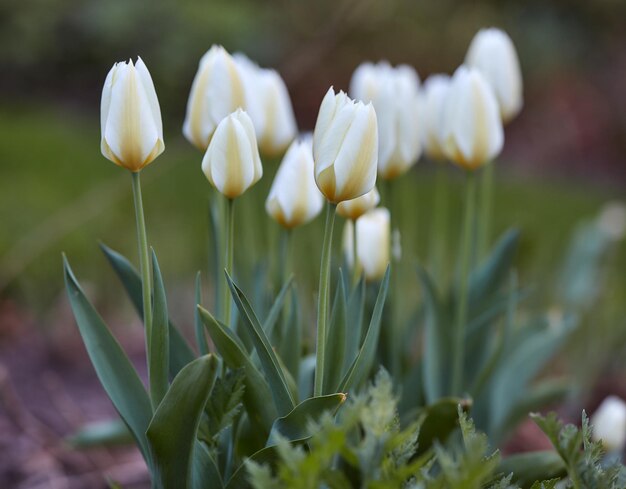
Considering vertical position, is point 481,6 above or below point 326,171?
above

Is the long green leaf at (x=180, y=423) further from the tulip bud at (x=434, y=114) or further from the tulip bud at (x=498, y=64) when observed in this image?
the tulip bud at (x=498, y=64)

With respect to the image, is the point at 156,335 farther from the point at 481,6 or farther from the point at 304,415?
the point at 481,6

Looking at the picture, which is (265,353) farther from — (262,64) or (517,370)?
(262,64)

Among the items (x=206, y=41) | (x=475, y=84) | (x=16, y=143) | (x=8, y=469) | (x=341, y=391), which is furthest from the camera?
(x=206, y=41)

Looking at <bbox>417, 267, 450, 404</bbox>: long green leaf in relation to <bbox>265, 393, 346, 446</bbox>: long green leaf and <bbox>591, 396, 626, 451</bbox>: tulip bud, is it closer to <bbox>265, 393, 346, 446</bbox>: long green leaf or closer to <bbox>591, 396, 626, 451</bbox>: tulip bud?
<bbox>591, 396, 626, 451</bbox>: tulip bud

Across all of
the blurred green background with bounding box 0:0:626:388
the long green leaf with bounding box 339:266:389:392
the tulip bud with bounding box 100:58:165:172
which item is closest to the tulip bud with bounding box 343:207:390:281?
the long green leaf with bounding box 339:266:389:392

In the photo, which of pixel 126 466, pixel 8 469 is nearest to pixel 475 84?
pixel 126 466

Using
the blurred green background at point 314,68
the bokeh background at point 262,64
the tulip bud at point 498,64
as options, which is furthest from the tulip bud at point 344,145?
the blurred green background at point 314,68
